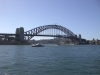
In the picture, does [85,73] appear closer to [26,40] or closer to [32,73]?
[32,73]

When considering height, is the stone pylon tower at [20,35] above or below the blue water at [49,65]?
above

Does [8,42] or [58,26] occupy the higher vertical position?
[58,26]

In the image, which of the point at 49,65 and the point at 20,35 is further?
the point at 20,35

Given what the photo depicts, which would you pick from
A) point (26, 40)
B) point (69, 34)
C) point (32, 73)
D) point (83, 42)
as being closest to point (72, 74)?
point (32, 73)

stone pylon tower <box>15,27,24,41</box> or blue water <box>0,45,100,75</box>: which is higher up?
stone pylon tower <box>15,27,24,41</box>

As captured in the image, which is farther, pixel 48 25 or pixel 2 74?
pixel 48 25

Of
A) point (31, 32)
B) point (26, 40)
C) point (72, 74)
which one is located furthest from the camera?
point (31, 32)

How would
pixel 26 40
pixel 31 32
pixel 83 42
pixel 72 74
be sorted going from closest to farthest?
A: pixel 72 74 < pixel 26 40 < pixel 31 32 < pixel 83 42

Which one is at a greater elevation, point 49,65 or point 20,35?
point 20,35

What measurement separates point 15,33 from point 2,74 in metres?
109

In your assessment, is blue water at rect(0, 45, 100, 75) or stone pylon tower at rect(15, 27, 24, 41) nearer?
blue water at rect(0, 45, 100, 75)

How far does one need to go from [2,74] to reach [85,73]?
629 cm

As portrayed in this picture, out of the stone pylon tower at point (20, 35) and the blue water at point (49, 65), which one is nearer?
the blue water at point (49, 65)

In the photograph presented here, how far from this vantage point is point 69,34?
137m
